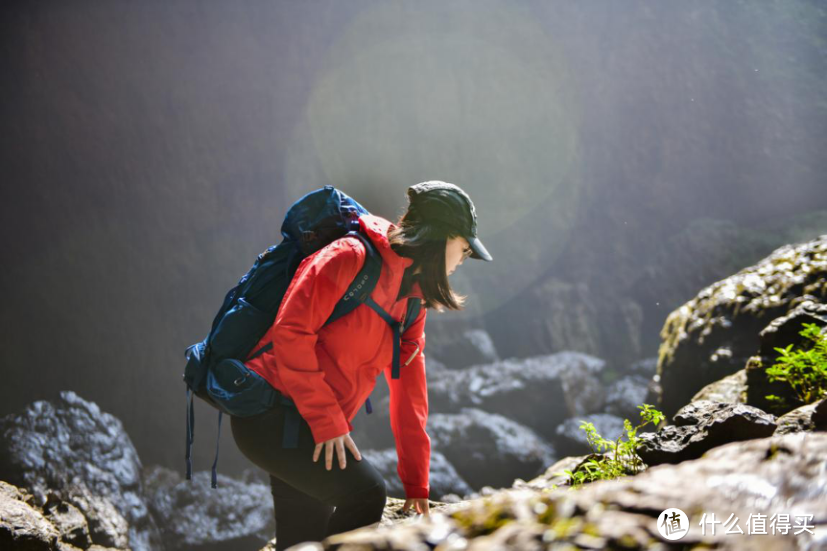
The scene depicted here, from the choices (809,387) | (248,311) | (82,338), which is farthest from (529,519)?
(82,338)

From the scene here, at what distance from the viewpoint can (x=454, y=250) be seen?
2172 mm

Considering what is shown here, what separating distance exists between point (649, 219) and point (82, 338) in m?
15.2

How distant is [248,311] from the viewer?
205 centimetres

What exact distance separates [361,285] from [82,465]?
8032 millimetres

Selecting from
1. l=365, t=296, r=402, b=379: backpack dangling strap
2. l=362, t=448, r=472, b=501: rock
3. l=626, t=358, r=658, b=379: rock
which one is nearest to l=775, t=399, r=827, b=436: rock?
l=365, t=296, r=402, b=379: backpack dangling strap

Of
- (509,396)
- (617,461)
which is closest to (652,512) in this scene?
(617,461)

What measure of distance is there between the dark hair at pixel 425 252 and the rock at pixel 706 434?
3.75 feet

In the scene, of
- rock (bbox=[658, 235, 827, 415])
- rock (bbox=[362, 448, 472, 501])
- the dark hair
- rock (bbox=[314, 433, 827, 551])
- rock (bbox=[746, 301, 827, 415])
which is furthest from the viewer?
rock (bbox=[362, 448, 472, 501])

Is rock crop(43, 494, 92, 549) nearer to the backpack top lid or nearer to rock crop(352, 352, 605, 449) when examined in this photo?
the backpack top lid

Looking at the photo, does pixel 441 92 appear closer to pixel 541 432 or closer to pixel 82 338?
pixel 541 432

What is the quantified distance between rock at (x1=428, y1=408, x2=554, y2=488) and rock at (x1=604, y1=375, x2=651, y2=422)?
216 cm

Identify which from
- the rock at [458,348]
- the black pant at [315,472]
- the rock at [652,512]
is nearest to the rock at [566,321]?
the rock at [458,348]

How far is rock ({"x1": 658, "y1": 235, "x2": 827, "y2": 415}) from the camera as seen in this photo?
447cm

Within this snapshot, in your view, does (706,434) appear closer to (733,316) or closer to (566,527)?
(566,527)
